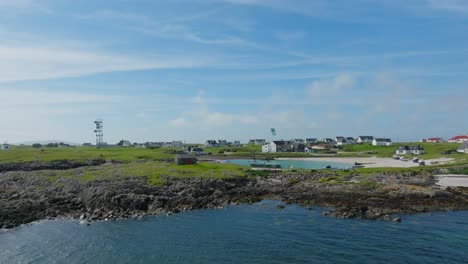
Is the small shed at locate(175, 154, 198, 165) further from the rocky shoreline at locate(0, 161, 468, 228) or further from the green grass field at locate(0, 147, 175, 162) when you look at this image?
the green grass field at locate(0, 147, 175, 162)

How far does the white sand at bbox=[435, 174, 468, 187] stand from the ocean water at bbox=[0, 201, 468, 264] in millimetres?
23088

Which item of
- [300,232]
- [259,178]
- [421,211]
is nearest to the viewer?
[300,232]

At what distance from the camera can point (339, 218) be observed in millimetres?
46438

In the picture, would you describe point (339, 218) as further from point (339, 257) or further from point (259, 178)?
point (259, 178)

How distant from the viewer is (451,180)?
242ft

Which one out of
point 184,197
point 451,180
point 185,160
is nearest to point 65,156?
point 185,160

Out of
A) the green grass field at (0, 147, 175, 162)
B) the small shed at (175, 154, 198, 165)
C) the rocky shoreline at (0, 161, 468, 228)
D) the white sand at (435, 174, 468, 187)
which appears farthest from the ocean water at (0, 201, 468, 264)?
the green grass field at (0, 147, 175, 162)

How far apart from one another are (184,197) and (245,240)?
65.4 ft

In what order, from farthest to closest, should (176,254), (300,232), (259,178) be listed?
1. (259,178)
2. (300,232)
3. (176,254)

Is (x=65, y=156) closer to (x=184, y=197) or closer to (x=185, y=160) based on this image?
(x=185, y=160)

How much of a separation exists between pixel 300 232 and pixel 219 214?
13458 mm

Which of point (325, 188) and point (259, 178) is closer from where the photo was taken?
point (325, 188)

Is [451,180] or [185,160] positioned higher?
[185,160]

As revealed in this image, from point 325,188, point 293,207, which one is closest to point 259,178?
point 325,188
